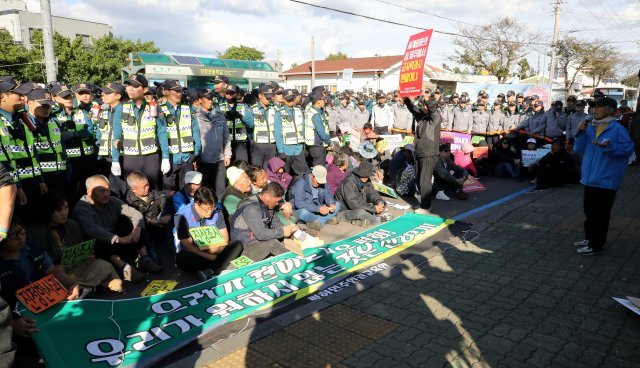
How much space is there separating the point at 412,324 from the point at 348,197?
3.68 metres

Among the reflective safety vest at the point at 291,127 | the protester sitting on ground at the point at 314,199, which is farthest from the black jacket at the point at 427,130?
the reflective safety vest at the point at 291,127

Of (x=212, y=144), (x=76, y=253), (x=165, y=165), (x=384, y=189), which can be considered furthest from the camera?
(x=384, y=189)

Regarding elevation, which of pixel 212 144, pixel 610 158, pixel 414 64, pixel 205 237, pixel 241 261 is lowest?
pixel 241 261

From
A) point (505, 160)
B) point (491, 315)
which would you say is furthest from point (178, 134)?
point (505, 160)

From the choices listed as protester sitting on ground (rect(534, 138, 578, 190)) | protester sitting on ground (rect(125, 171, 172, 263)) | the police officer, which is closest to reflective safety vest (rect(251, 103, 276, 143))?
the police officer

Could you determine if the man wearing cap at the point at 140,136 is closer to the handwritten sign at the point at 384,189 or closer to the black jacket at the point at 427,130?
the black jacket at the point at 427,130

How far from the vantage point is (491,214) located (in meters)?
7.58

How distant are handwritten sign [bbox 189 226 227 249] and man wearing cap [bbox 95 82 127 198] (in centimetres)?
186

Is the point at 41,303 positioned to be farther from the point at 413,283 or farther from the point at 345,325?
the point at 413,283

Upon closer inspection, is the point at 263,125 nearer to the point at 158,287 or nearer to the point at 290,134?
the point at 290,134

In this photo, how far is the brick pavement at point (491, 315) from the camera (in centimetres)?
338

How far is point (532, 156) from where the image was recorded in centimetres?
1076

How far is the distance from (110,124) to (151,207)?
150cm

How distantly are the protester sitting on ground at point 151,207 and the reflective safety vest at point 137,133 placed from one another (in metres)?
0.50
